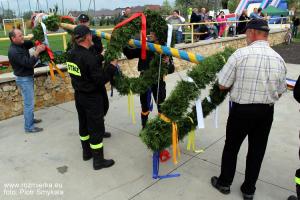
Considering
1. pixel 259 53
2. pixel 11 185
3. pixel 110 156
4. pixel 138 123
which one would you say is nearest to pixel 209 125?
pixel 138 123

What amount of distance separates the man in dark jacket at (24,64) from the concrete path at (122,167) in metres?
0.44

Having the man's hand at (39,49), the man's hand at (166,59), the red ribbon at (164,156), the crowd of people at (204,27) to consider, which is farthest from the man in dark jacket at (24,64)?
the crowd of people at (204,27)

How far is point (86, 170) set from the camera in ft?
12.6

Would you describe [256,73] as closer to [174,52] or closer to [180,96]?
[180,96]

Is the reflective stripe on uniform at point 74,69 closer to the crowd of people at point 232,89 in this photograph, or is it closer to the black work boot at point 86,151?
the crowd of people at point 232,89

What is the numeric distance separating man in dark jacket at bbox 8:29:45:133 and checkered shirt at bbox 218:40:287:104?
131 inches

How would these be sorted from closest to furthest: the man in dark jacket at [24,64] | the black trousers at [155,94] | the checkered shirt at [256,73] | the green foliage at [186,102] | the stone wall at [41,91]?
the checkered shirt at [256,73], the green foliage at [186,102], the black trousers at [155,94], the man in dark jacket at [24,64], the stone wall at [41,91]

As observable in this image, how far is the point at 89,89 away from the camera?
356 centimetres

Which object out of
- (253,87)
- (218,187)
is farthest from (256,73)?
(218,187)

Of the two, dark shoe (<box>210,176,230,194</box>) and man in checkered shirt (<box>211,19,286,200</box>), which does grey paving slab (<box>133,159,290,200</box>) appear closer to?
dark shoe (<box>210,176,230,194</box>)

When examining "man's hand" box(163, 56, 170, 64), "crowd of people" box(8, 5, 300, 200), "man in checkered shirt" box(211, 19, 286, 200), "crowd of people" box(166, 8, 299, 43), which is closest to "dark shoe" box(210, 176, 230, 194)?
"crowd of people" box(8, 5, 300, 200)

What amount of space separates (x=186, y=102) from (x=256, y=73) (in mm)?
813

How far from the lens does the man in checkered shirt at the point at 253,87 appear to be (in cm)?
261

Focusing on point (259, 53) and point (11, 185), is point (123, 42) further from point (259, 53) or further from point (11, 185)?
point (11, 185)
